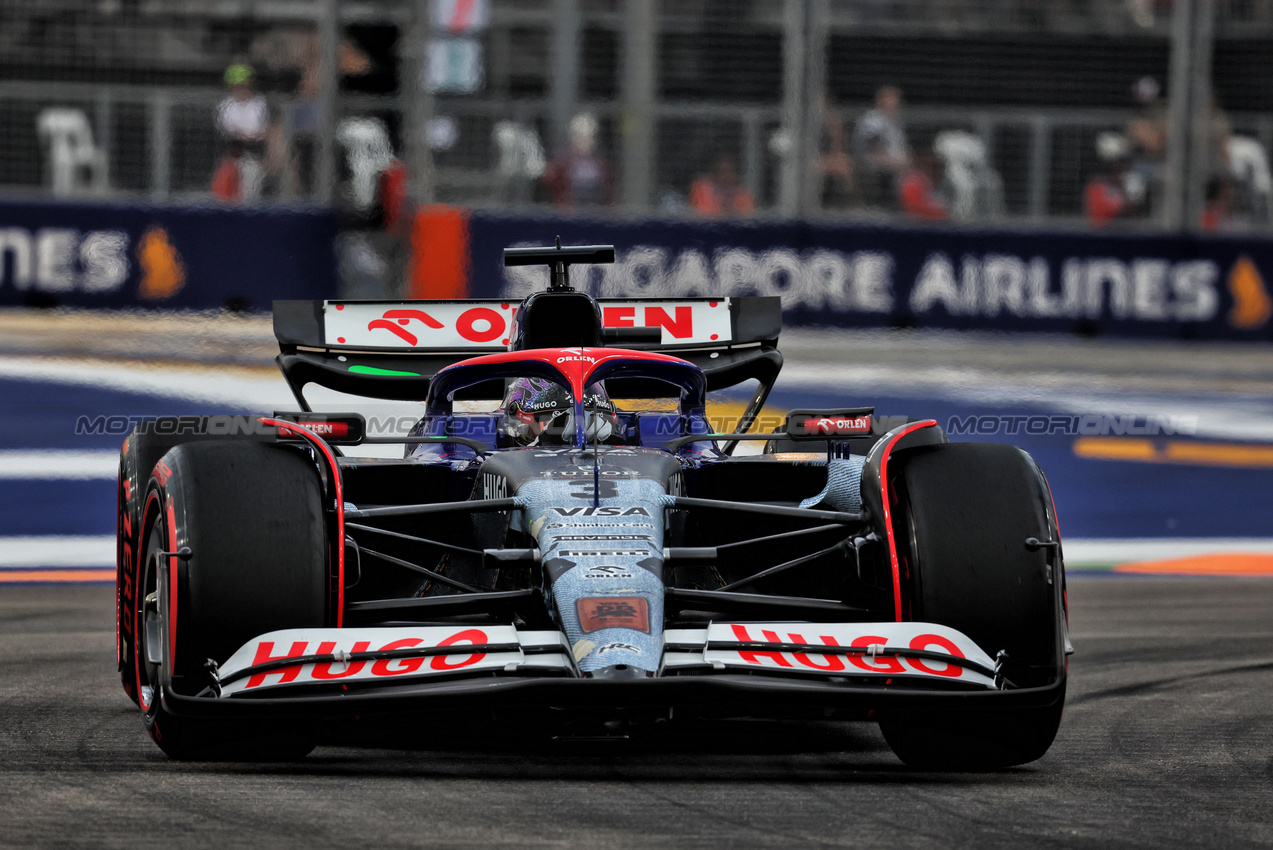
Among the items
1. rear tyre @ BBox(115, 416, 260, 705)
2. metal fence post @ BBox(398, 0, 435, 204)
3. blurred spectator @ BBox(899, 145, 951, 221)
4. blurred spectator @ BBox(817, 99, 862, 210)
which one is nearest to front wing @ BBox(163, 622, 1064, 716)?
rear tyre @ BBox(115, 416, 260, 705)

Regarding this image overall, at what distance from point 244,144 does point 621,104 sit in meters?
3.26

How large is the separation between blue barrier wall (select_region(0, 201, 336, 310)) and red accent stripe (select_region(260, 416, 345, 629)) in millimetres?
10901

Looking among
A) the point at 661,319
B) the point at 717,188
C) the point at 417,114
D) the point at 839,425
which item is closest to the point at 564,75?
the point at 417,114

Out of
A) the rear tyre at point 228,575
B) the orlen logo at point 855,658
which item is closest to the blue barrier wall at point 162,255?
the rear tyre at point 228,575

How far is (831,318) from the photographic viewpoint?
17.2 metres

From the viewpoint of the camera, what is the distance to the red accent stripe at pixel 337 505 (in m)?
5.13

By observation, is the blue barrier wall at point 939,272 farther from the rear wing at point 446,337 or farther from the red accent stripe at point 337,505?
the red accent stripe at point 337,505

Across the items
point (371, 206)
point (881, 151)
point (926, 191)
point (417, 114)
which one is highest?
point (417, 114)

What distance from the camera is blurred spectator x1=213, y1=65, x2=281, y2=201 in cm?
1648

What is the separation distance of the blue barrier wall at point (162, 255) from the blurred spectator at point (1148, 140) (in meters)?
7.27

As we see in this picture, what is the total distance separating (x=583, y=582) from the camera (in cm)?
505

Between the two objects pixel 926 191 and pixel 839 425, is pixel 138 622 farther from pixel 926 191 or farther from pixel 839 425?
pixel 926 191

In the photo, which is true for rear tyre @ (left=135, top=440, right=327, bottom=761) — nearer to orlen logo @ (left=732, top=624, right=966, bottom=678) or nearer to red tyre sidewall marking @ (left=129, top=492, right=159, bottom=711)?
red tyre sidewall marking @ (left=129, top=492, right=159, bottom=711)

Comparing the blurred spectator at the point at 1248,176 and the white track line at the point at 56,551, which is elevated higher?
the blurred spectator at the point at 1248,176
